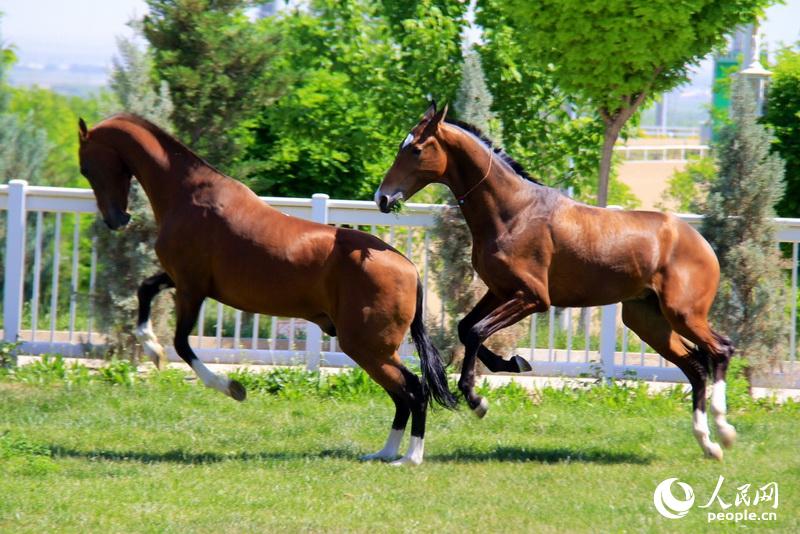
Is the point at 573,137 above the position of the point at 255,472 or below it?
above

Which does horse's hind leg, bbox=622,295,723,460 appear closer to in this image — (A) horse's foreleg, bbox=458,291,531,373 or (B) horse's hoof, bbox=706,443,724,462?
(B) horse's hoof, bbox=706,443,724,462

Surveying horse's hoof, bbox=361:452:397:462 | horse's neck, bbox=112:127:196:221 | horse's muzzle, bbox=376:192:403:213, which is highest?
horse's neck, bbox=112:127:196:221

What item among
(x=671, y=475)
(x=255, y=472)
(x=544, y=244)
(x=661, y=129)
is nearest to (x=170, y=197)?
(x=255, y=472)

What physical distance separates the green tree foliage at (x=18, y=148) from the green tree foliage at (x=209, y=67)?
305 cm

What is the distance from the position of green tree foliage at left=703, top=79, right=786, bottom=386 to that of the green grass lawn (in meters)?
0.65

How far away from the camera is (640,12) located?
35.7 feet

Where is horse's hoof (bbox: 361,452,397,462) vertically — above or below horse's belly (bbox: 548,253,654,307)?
below

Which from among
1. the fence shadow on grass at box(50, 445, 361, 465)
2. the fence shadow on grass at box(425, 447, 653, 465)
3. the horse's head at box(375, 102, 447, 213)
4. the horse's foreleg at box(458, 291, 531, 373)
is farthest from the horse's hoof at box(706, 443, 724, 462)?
the horse's head at box(375, 102, 447, 213)

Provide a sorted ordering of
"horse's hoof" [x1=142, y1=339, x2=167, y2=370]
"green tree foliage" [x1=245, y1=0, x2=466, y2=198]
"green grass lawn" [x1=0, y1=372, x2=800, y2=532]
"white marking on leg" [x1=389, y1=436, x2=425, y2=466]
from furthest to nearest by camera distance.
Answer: "green tree foliage" [x1=245, y1=0, x2=466, y2=198], "horse's hoof" [x1=142, y1=339, x2=167, y2=370], "white marking on leg" [x1=389, y1=436, x2=425, y2=466], "green grass lawn" [x1=0, y1=372, x2=800, y2=532]

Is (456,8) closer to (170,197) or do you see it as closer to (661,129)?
(170,197)

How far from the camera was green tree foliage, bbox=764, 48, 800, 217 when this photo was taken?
1273 centimetres

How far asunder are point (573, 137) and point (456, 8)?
6.98 ft

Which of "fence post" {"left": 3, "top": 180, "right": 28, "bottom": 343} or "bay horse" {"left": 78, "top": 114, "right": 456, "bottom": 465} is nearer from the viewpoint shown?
"bay horse" {"left": 78, "top": 114, "right": 456, "bottom": 465}

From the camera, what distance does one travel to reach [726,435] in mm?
7465
